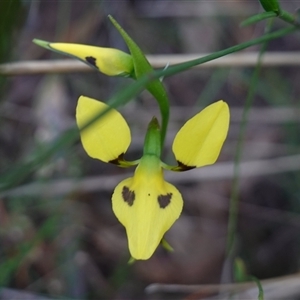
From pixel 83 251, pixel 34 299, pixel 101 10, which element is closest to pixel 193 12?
pixel 101 10

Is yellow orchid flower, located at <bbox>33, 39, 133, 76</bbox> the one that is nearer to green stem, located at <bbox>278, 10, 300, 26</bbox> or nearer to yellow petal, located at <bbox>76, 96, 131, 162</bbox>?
yellow petal, located at <bbox>76, 96, 131, 162</bbox>

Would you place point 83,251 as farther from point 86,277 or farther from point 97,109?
point 97,109

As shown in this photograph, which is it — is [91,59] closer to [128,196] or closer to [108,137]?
[108,137]

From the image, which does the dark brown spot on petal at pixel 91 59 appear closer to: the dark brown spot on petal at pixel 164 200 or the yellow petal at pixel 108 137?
the yellow petal at pixel 108 137

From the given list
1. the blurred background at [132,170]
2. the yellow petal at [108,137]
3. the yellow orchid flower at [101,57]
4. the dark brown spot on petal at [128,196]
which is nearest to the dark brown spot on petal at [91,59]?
the yellow orchid flower at [101,57]

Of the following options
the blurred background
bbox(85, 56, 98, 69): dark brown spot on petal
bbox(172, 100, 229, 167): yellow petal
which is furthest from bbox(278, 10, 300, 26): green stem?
the blurred background
